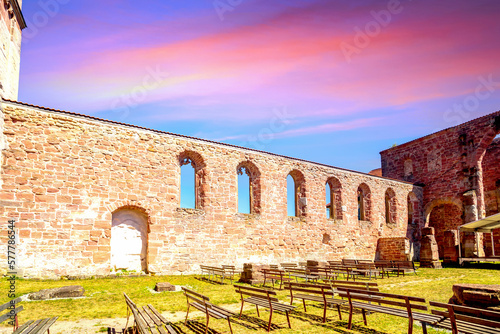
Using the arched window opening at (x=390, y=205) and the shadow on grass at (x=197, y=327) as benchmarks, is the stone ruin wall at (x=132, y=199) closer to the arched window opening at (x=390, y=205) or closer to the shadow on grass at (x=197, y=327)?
the arched window opening at (x=390, y=205)

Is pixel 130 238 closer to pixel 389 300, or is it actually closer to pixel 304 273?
pixel 304 273

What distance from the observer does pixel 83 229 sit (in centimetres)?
1127

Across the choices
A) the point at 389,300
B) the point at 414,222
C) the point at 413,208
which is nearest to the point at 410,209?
the point at 413,208

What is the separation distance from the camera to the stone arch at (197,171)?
1424 centimetres

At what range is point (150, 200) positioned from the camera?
1280 cm

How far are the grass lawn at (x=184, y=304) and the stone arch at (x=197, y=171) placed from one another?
3506 mm

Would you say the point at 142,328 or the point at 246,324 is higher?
the point at 142,328

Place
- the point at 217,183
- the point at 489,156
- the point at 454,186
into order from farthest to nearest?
the point at 489,156 < the point at 454,186 < the point at 217,183

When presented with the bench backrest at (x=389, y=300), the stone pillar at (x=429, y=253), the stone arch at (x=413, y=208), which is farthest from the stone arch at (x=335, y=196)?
the bench backrest at (x=389, y=300)

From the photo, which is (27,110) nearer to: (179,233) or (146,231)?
(146,231)

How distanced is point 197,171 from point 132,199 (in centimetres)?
303

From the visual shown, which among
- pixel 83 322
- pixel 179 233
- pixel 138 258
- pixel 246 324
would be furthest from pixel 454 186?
pixel 83 322

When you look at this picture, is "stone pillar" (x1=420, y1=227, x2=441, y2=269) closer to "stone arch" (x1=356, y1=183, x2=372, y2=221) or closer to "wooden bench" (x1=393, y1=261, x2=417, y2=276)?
"wooden bench" (x1=393, y1=261, x2=417, y2=276)

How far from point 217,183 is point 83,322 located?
8.86 meters
